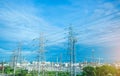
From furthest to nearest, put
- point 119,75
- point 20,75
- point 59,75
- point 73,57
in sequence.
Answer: point 59,75
point 20,75
point 119,75
point 73,57

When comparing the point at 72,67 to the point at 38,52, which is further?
the point at 38,52

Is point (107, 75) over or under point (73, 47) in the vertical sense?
under

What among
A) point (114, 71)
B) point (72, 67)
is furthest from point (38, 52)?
point (114, 71)

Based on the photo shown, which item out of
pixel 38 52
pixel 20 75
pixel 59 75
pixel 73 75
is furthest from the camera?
pixel 59 75

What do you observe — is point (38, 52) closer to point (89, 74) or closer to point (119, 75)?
point (89, 74)

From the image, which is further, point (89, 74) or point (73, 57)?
point (89, 74)

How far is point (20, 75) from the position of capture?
4953cm

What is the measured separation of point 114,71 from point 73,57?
15.8 m

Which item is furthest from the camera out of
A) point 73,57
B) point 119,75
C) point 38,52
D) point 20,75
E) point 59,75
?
point 59,75

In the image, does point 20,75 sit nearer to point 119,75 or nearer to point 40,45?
point 40,45

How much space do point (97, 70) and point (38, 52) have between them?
11456 millimetres

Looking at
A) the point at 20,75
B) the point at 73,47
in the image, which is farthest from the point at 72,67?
the point at 20,75

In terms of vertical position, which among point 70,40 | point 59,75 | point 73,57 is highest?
point 70,40

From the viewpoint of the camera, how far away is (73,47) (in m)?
26.4
